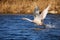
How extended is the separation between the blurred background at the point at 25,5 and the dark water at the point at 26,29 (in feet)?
0.44

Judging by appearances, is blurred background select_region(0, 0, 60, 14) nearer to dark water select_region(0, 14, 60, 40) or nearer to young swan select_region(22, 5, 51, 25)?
dark water select_region(0, 14, 60, 40)

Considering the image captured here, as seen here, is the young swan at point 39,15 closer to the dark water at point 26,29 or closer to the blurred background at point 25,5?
the dark water at point 26,29

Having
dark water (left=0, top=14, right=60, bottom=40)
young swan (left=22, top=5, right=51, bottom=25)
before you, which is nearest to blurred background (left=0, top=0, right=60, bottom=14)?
dark water (left=0, top=14, right=60, bottom=40)

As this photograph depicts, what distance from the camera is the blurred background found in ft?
13.4

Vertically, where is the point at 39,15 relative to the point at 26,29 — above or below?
above

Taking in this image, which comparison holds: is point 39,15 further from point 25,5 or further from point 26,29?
point 25,5

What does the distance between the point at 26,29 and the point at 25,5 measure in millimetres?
1006

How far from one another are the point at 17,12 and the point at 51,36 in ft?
5.23

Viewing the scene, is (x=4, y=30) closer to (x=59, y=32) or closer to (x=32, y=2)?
(x=59, y=32)

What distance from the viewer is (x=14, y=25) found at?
140 inches

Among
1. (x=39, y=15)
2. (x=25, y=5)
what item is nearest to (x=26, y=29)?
(x=39, y=15)

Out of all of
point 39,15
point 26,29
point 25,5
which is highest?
point 25,5

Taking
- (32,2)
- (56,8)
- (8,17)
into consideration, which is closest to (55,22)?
(56,8)

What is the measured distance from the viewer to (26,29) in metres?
3.27
